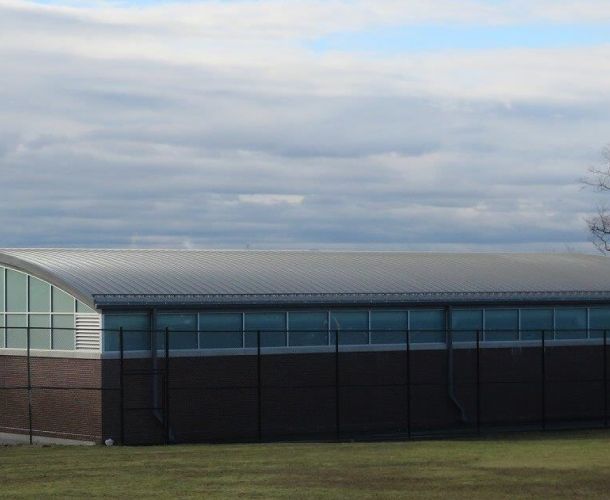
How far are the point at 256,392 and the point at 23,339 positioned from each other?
21.5 ft

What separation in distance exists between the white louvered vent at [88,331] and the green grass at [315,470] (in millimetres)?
3633

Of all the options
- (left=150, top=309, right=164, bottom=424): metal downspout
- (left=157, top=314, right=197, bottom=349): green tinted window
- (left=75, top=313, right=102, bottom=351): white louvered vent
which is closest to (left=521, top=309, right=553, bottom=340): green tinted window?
(left=157, top=314, right=197, bottom=349): green tinted window

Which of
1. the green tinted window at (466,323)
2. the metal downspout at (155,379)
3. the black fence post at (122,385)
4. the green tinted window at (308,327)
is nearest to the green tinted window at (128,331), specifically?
the metal downspout at (155,379)

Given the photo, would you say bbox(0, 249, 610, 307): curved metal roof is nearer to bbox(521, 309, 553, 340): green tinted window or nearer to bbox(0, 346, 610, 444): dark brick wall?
bbox(521, 309, 553, 340): green tinted window

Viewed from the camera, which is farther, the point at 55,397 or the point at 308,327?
the point at 308,327

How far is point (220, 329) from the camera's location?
120ft

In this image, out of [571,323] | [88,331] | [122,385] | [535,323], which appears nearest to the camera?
[122,385]

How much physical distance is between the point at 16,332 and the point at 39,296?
155 centimetres

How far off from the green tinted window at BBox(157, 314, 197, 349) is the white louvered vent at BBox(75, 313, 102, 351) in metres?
1.67

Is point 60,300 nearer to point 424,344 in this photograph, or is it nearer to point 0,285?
point 0,285

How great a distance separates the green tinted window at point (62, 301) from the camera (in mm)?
35312

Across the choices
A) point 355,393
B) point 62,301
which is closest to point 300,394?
point 355,393

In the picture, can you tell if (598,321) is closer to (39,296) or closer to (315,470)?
(39,296)

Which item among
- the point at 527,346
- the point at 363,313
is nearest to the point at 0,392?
the point at 363,313
